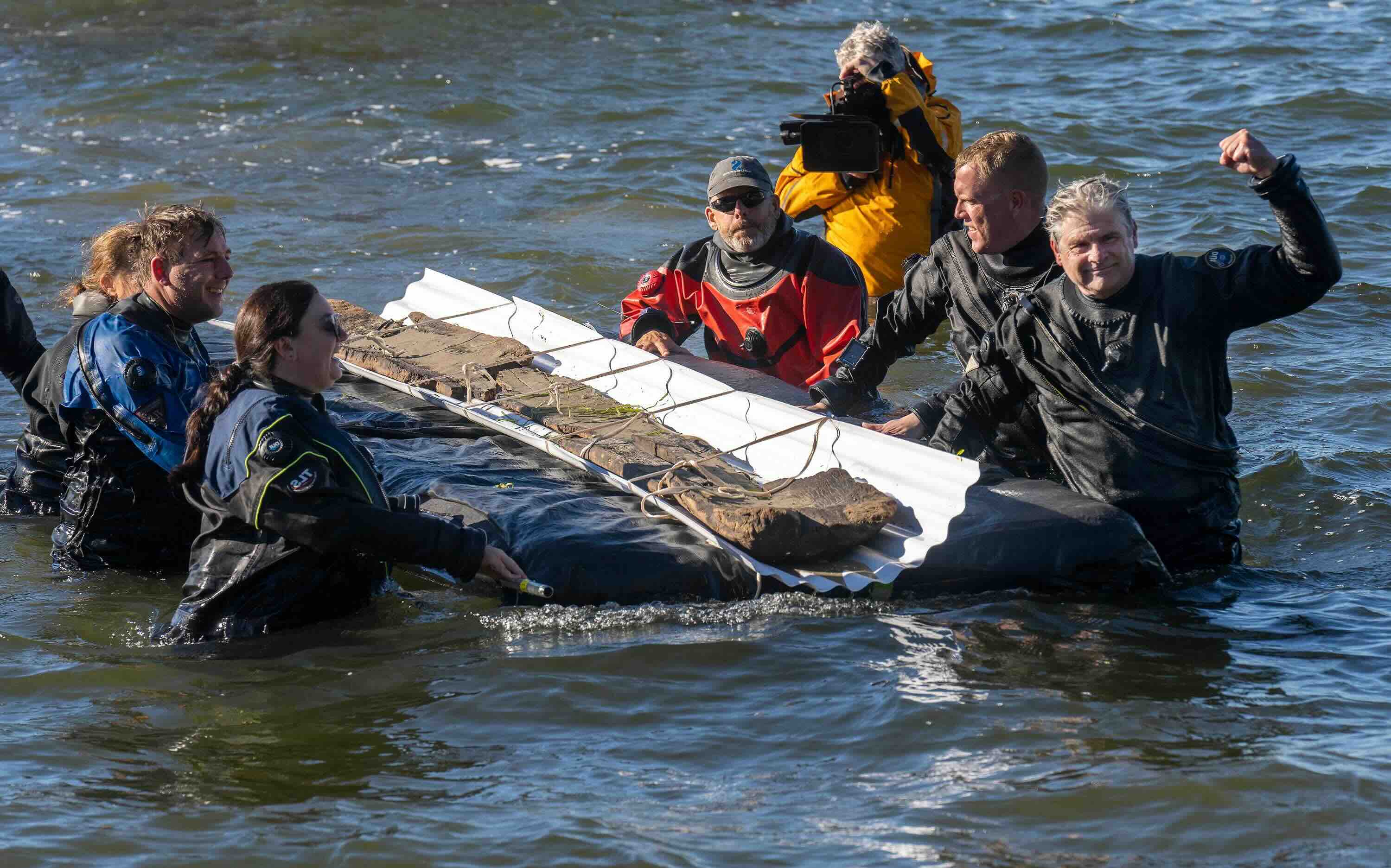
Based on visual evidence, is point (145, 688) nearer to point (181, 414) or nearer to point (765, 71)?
point (181, 414)

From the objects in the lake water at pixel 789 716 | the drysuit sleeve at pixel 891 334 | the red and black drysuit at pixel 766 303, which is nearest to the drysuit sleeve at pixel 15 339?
the lake water at pixel 789 716

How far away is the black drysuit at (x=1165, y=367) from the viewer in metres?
3.76

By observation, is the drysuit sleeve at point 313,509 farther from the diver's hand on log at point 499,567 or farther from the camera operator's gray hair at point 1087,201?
the camera operator's gray hair at point 1087,201

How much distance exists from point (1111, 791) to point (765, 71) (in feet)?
39.6

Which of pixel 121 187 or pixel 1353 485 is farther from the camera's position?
pixel 121 187

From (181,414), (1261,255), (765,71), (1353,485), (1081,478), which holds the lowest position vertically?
(1353,485)

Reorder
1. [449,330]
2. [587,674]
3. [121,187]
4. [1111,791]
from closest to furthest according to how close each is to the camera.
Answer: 1. [1111,791]
2. [587,674]
3. [449,330]
4. [121,187]

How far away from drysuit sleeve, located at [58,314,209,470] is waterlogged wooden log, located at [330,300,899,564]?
1368 mm

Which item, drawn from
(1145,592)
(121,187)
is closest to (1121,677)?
(1145,592)

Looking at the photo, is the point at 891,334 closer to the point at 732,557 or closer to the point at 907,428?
the point at 907,428

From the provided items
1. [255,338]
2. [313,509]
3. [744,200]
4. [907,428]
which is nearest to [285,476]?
[313,509]

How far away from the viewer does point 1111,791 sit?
322cm

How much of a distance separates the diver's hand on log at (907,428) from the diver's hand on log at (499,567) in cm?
143

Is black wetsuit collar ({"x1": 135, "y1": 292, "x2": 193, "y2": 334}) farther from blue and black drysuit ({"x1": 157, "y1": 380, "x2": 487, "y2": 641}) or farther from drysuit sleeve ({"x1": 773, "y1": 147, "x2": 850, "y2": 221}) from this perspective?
drysuit sleeve ({"x1": 773, "y1": 147, "x2": 850, "y2": 221})
